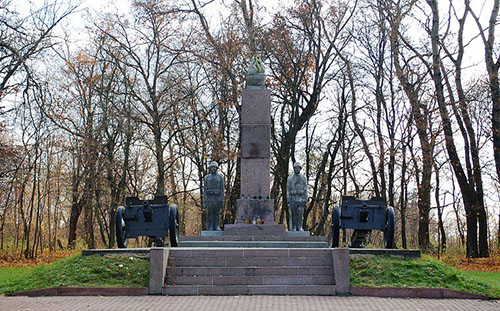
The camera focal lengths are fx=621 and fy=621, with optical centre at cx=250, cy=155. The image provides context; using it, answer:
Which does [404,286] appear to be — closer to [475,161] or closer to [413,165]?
[475,161]

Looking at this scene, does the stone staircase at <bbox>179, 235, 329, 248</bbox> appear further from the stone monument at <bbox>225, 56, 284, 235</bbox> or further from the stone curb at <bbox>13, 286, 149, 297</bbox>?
the stone curb at <bbox>13, 286, 149, 297</bbox>

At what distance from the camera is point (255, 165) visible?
61.8ft

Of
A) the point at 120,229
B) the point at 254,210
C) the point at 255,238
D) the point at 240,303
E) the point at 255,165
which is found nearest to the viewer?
the point at 240,303

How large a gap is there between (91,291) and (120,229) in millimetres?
3242

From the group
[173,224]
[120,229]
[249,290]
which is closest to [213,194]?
[173,224]

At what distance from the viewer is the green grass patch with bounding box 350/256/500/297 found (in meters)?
12.0

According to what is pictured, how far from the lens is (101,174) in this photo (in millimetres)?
29359

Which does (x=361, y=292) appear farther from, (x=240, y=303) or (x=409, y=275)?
(x=240, y=303)

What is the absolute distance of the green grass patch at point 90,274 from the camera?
39.8 ft

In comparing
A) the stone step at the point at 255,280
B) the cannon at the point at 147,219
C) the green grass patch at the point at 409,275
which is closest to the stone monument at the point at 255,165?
the cannon at the point at 147,219

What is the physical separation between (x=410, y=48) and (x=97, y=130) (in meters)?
14.7

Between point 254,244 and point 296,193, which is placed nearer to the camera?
point 254,244

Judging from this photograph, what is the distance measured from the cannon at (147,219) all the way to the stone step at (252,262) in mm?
2124

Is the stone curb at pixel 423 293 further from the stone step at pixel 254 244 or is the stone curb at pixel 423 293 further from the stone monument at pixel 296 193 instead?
the stone monument at pixel 296 193
